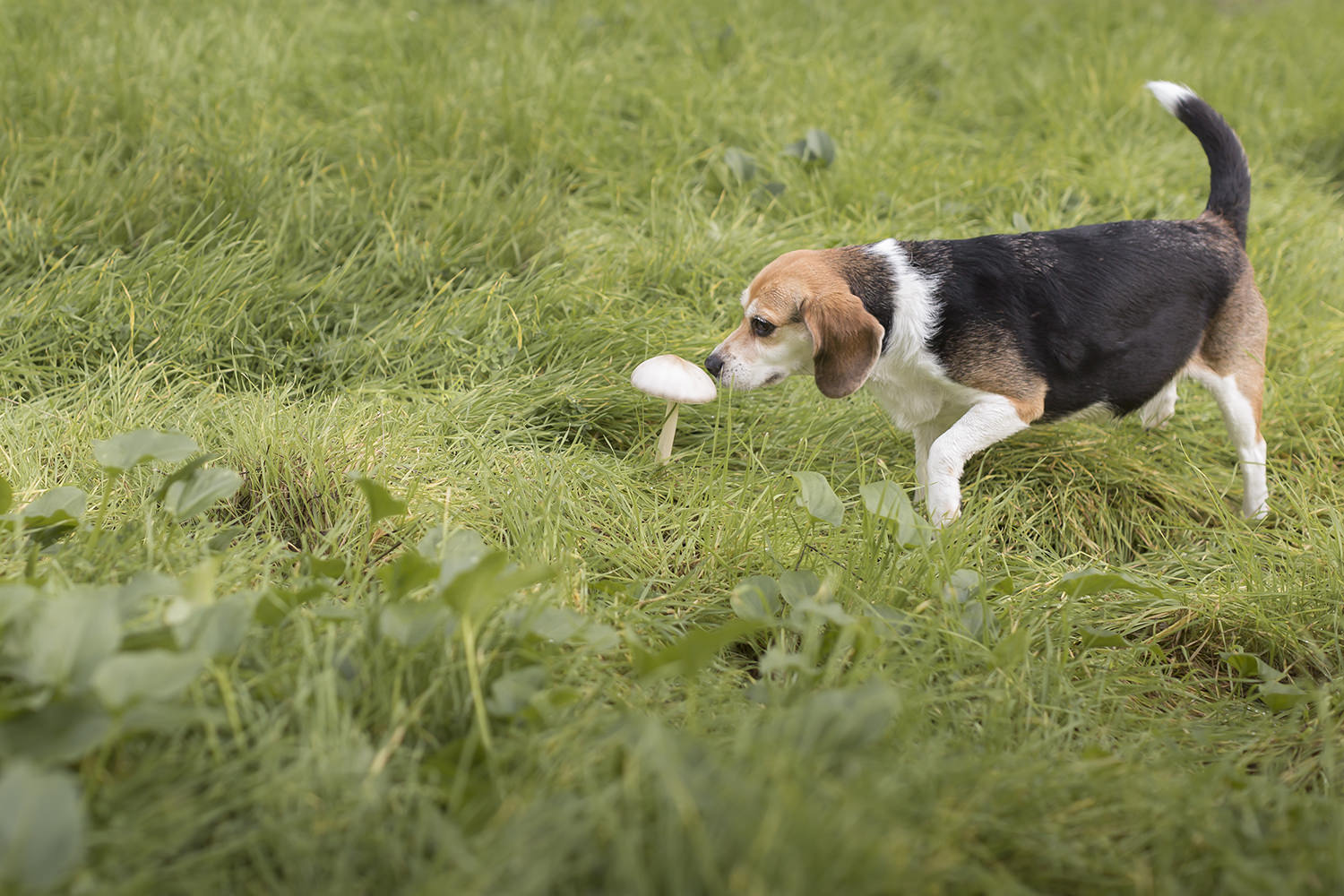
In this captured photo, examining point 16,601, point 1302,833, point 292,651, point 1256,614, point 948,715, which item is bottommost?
point 1256,614

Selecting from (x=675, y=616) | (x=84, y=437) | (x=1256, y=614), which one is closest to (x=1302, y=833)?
(x=1256, y=614)

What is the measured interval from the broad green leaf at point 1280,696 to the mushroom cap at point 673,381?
149 cm

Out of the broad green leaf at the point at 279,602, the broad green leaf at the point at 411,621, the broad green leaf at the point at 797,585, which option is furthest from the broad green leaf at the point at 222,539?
the broad green leaf at the point at 797,585

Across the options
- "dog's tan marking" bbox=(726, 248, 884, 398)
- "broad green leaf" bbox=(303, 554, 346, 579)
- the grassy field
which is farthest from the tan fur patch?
"broad green leaf" bbox=(303, 554, 346, 579)

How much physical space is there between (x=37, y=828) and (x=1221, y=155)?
3.70 metres

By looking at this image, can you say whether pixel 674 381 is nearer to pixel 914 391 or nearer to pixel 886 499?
pixel 886 499

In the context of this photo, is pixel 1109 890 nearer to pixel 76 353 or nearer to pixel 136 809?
pixel 136 809

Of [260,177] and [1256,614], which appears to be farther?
[260,177]

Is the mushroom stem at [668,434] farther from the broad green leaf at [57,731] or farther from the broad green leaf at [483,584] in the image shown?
the broad green leaf at [57,731]

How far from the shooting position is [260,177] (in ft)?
12.5

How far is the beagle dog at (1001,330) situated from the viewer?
2.88m

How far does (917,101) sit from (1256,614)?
3.76m

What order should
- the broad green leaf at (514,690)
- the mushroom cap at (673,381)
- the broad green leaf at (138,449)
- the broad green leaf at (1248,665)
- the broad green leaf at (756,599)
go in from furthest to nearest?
the mushroom cap at (673,381) < the broad green leaf at (1248,665) < the broad green leaf at (756,599) < the broad green leaf at (138,449) < the broad green leaf at (514,690)

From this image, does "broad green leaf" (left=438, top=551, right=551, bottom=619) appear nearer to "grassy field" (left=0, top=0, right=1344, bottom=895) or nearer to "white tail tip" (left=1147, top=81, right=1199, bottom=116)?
"grassy field" (left=0, top=0, right=1344, bottom=895)
